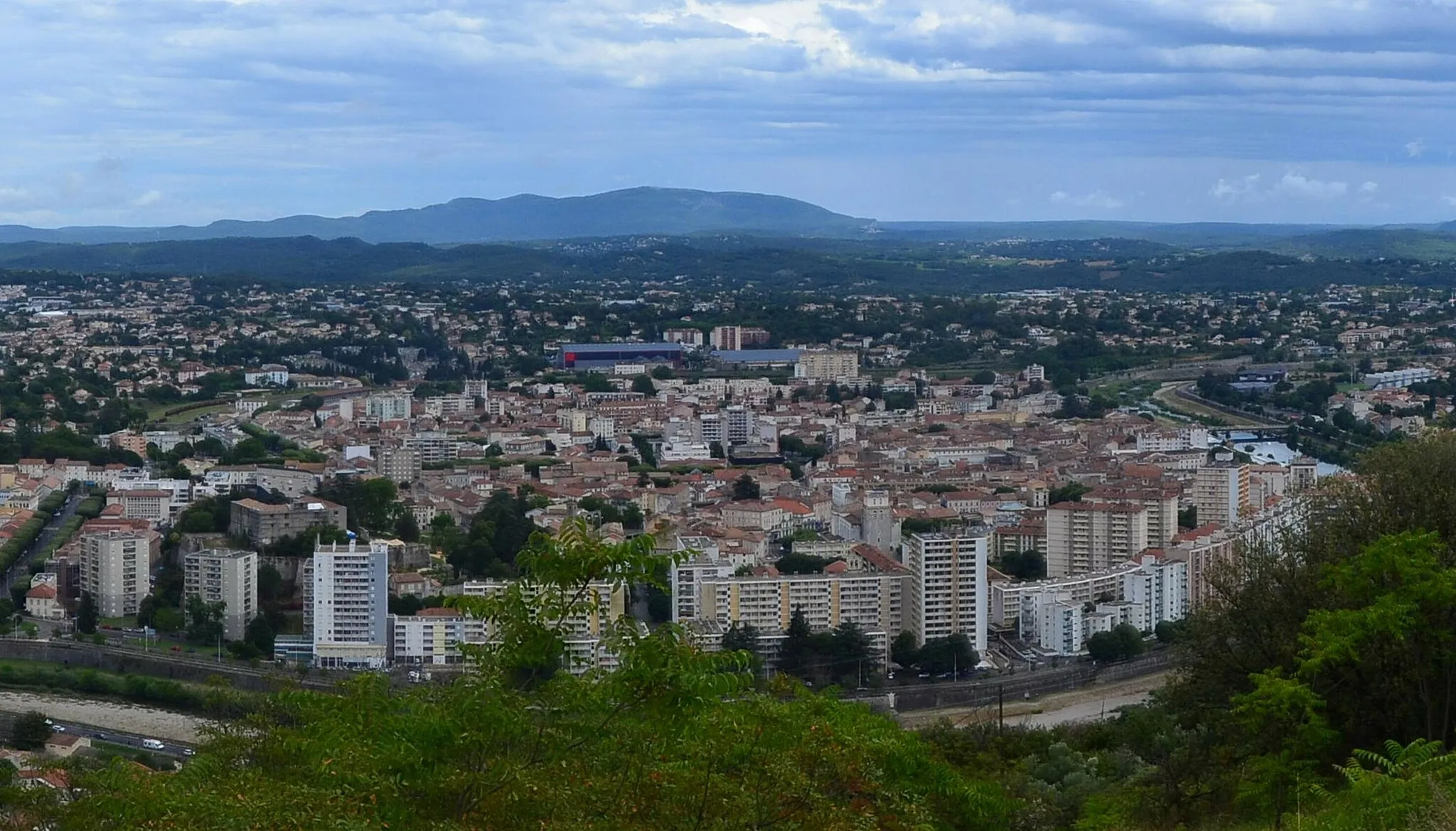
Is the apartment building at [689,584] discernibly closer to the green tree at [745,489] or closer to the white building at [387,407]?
the green tree at [745,489]

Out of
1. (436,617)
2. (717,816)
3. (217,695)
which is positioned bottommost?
(436,617)

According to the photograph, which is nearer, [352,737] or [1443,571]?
[352,737]

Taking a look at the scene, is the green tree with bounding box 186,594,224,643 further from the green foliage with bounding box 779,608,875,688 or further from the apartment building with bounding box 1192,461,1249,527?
the apartment building with bounding box 1192,461,1249,527

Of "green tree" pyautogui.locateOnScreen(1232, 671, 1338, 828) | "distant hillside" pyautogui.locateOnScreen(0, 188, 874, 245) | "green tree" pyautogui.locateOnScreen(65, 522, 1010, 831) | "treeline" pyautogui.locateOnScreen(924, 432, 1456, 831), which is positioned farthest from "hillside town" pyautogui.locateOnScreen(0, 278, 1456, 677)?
"distant hillside" pyautogui.locateOnScreen(0, 188, 874, 245)

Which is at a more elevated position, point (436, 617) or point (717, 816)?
point (717, 816)

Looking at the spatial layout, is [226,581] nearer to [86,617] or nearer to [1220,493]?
[86,617]

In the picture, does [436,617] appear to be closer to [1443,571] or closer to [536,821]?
[1443,571]

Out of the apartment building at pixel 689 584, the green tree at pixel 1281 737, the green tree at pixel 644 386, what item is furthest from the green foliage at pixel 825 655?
the green tree at pixel 644 386

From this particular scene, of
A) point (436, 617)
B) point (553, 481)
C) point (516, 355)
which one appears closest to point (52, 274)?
point (516, 355)
